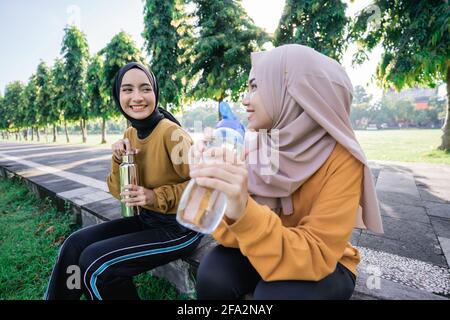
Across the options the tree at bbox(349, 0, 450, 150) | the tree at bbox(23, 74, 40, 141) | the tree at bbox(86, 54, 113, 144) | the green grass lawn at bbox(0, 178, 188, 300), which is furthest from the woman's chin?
the tree at bbox(23, 74, 40, 141)

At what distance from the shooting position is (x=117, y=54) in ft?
44.8

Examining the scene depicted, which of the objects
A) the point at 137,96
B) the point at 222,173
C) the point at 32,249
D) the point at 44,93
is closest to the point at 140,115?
the point at 137,96

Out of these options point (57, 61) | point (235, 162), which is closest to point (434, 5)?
point (235, 162)

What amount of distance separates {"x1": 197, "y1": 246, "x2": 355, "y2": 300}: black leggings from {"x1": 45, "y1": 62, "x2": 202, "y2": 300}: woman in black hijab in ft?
1.59

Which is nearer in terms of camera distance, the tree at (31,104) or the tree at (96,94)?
the tree at (96,94)

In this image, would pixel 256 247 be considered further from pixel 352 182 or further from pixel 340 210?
pixel 352 182

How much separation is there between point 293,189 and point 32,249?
3232mm

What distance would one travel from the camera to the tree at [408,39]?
6148 mm

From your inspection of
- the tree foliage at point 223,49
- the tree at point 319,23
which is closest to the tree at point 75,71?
the tree foliage at point 223,49

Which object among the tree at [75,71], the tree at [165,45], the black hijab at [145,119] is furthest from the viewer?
the tree at [75,71]

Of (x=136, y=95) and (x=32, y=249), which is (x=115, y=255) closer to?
(x=136, y=95)

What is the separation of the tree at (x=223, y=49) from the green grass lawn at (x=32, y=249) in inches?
314

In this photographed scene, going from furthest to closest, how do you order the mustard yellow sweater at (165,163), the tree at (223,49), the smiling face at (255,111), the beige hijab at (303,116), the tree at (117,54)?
the tree at (117,54), the tree at (223,49), the mustard yellow sweater at (165,163), the smiling face at (255,111), the beige hijab at (303,116)

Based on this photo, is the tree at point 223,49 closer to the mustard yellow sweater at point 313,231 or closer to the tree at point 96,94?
the tree at point 96,94
